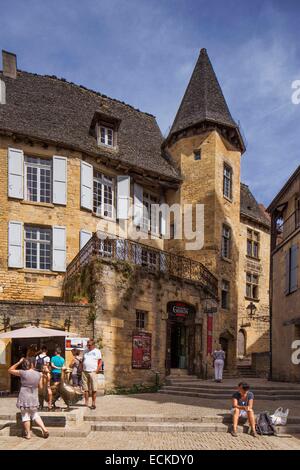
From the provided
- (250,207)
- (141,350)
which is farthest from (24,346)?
(250,207)

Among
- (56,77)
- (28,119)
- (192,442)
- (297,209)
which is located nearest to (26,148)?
(28,119)

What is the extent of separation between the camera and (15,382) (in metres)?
15.3

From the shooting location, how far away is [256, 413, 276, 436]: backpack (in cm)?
915

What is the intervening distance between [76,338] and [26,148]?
8447 mm

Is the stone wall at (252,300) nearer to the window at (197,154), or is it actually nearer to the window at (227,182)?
the window at (227,182)

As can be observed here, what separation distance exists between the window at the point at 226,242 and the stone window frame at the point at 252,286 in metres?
7.42

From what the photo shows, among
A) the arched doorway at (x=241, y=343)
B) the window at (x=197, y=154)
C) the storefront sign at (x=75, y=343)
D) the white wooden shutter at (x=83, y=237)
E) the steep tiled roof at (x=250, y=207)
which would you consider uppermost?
the window at (x=197, y=154)

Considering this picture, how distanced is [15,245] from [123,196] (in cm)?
521

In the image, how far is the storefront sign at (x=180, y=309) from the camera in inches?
738

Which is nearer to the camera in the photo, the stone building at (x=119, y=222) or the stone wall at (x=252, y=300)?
the stone building at (x=119, y=222)

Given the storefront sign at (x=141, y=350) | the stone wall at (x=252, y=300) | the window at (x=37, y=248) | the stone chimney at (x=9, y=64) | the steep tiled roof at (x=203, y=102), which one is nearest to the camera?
the storefront sign at (x=141, y=350)

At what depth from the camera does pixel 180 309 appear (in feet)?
62.4

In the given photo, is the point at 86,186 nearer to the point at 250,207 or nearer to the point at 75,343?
the point at 75,343

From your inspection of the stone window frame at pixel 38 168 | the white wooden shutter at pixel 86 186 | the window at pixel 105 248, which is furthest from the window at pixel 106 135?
the window at pixel 105 248
